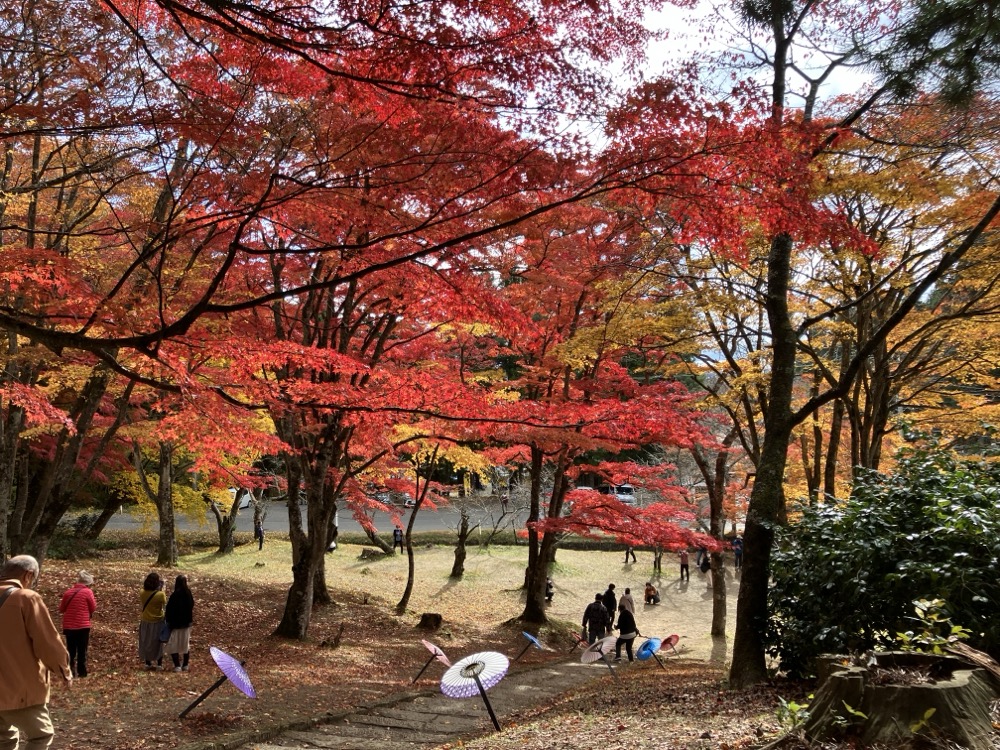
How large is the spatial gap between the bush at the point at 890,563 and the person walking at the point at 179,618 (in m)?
6.93

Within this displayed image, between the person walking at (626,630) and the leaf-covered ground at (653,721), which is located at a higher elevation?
the leaf-covered ground at (653,721)

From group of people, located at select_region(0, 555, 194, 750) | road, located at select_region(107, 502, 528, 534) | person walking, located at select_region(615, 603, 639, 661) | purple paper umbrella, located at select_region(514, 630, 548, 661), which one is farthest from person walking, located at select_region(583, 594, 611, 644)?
road, located at select_region(107, 502, 528, 534)

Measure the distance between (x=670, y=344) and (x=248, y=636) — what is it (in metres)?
8.72

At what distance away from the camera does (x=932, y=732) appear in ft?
11.0

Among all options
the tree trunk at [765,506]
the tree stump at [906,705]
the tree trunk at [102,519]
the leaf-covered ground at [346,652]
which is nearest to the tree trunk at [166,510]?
the leaf-covered ground at [346,652]

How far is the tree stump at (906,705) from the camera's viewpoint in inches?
133

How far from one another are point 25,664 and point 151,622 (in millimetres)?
5280

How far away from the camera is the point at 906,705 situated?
347cm

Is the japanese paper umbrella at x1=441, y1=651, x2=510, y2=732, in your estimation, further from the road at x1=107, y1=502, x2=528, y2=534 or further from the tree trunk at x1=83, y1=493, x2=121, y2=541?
the road at x1=107, y1=502, x2=528, y2=534

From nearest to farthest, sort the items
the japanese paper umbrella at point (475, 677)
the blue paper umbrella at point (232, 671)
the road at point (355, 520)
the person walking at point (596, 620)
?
the blue paper umbrella at point (232, 671) < the japanese paper umbrella at point (475, 677) < the person walking at point (596, 620) < the road at point (355, 520)

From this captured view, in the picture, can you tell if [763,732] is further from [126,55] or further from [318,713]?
[126,55]

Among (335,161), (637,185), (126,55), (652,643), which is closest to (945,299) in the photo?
(652,643)

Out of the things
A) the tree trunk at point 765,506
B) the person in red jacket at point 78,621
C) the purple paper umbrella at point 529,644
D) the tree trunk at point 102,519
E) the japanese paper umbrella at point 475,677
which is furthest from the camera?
the tree trunk at point 102,519

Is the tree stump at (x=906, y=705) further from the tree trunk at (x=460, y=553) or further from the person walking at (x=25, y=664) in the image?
the tree trunk at (x=460, y=553)
